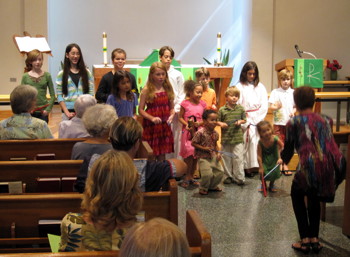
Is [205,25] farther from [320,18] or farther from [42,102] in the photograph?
[42,102]

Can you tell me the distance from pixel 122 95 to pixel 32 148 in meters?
1.34

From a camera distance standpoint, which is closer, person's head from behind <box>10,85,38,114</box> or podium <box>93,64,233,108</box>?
person's head from behind <box>10,85,38,114</box>

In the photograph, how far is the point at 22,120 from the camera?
401cm

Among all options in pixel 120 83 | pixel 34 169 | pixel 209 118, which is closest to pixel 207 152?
pixel 209 118

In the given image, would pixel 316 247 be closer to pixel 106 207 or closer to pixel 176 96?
pixel 106 207

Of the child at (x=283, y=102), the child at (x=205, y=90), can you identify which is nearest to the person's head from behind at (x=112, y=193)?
the child at (x=205, y=90)

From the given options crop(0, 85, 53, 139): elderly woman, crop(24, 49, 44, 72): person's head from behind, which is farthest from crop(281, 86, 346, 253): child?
crop(24, 49, 44, 72): person's head from behind

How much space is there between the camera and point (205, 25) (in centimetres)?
1172

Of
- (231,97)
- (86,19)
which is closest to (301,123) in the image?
(231,97)

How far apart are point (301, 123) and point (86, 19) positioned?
346 inches

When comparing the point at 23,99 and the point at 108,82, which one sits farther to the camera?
the point at 108,82

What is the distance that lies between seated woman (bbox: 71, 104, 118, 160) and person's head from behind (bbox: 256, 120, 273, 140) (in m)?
2.07

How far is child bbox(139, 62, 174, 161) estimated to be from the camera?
523 centimetres

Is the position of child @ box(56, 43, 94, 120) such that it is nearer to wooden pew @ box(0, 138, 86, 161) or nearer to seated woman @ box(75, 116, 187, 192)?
wooden pew @ box(0, 138, 86, 161)
